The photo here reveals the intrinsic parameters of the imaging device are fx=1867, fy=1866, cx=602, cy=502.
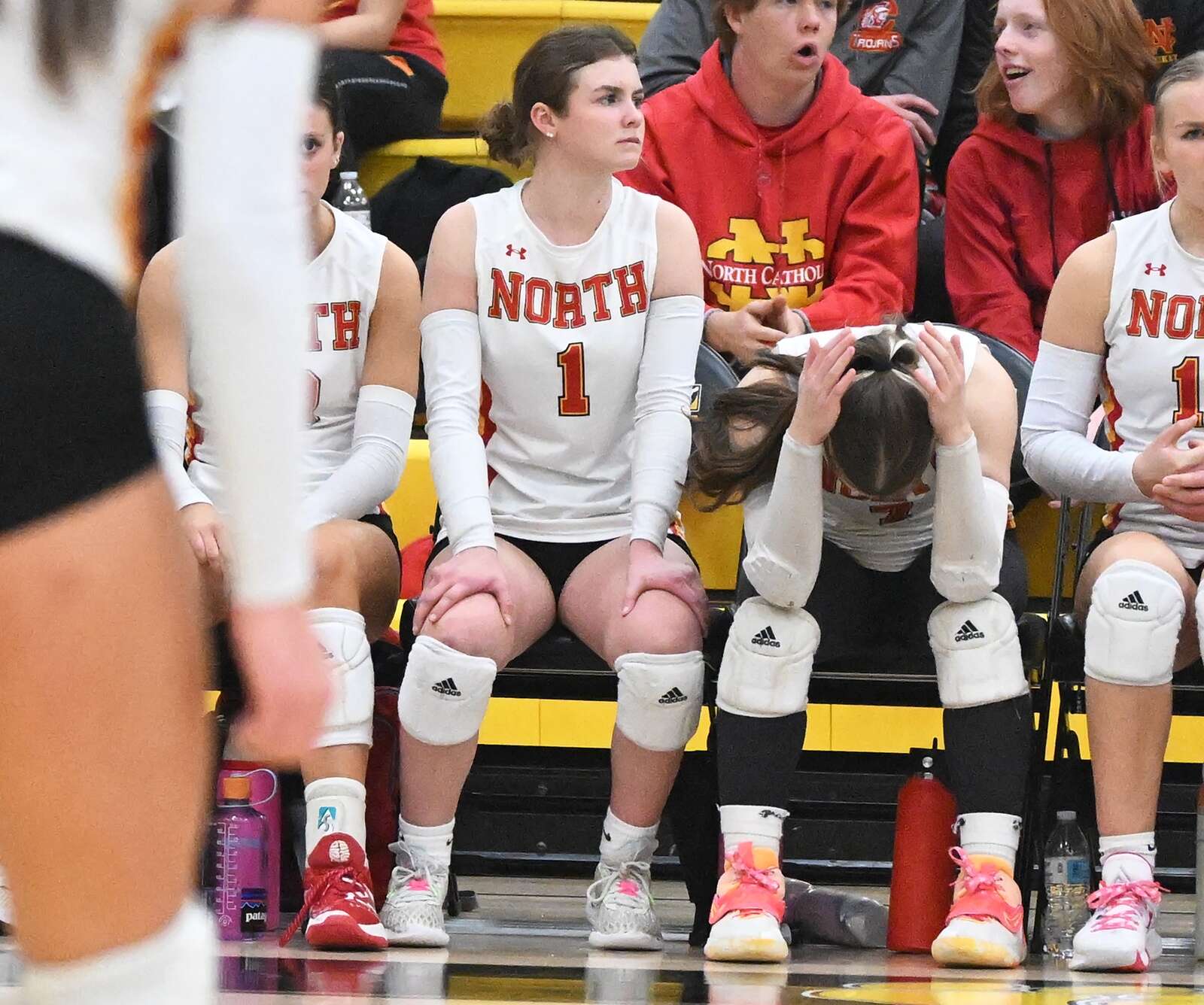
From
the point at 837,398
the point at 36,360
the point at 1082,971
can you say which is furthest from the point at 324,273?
the point at 36,360

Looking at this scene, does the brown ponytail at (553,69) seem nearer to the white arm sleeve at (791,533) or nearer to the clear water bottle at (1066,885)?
the white arm sleeve at (791,533)

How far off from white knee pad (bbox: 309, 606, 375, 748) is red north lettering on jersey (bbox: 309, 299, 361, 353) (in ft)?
1.73

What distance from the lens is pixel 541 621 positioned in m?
2.95

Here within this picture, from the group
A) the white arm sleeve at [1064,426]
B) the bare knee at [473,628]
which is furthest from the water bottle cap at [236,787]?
the white arm sleeve at [1064,426]

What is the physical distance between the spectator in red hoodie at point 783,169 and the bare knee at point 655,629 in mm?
939

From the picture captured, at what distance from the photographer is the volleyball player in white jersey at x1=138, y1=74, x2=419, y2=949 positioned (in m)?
2.76

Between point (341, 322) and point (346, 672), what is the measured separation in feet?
2.18

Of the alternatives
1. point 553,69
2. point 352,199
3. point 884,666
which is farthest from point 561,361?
point 352,199

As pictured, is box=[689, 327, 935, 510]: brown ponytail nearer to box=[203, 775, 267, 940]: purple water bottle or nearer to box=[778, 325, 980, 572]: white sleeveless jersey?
box=[778, 325, 980, 572]: white sleeveless jersey

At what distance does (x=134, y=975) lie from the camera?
0.88 m

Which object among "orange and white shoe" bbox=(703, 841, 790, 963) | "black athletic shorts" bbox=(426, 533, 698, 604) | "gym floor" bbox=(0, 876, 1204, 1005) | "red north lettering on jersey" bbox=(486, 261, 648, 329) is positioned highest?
"red north lettering on jersey" bbox=(486, 261, 648, 329)

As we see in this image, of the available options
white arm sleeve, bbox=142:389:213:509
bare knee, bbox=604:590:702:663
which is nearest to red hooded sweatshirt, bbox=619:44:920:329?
bare knee, bbox=604:590:702:663

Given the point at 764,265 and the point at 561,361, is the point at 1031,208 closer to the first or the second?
the point at 764,265

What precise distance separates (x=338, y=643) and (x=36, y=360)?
1.96m
